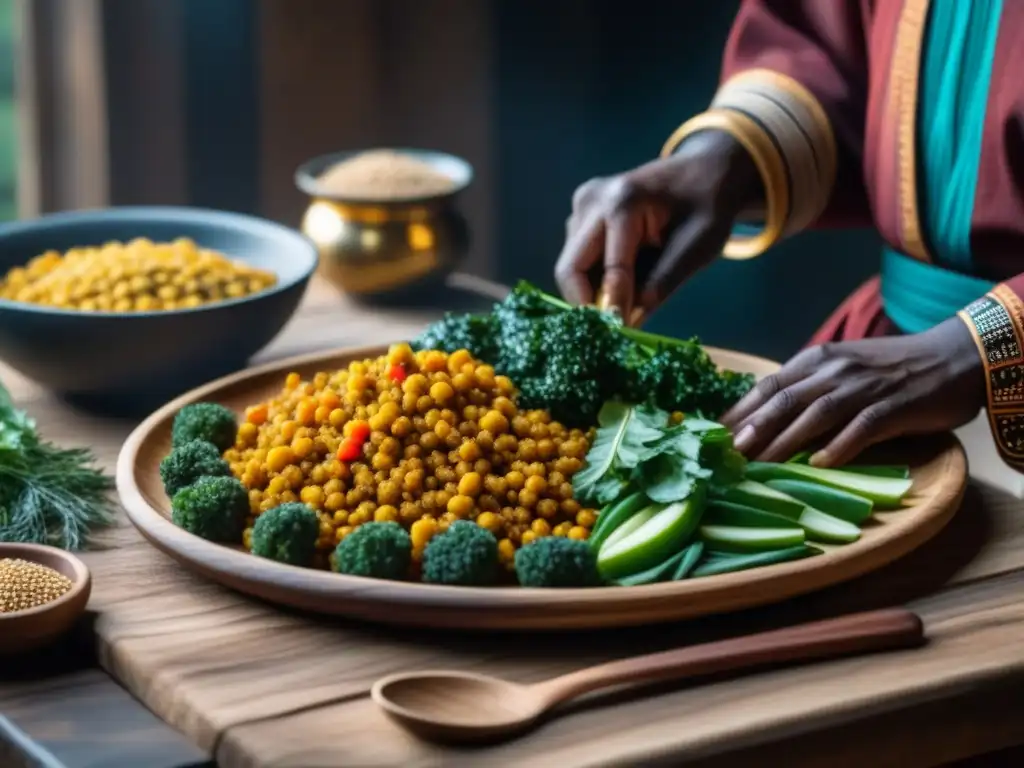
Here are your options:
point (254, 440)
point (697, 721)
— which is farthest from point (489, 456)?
point (697, 721)

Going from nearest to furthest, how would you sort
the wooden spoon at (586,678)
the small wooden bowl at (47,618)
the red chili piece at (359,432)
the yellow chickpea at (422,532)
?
the wooden spoon at (586,678) → the small wooden bowl at (47,618) → the yellow chickpea at (422,532) → the red chili piece at (359,432)

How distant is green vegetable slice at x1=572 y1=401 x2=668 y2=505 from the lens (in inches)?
57.6

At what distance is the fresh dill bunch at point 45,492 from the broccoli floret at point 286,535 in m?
0.27

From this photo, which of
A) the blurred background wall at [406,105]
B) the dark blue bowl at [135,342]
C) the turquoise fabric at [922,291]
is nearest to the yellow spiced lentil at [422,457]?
the dark blue bowl at [135,342]

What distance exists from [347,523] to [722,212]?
2.82 ft

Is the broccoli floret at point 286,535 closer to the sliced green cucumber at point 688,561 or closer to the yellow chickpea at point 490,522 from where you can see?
the yellow chickpea at point 490,522

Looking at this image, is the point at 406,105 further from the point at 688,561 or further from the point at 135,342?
the point at 688,561

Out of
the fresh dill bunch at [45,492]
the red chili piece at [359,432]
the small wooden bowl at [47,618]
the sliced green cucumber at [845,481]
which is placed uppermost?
the red chili piece at [359,432]

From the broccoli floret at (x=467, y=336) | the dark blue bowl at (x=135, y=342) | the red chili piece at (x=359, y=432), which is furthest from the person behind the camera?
the dark blue bowl at (x=135, y=342)

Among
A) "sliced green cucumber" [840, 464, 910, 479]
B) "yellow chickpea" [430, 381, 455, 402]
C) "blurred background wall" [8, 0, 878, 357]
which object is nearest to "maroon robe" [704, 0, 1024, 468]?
"sliced green cucumber" [840, 464, 910, 479]

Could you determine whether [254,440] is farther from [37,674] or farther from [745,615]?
[745,615]

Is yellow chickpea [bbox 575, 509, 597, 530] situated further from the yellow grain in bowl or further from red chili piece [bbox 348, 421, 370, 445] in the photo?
the yellow grain in bowl

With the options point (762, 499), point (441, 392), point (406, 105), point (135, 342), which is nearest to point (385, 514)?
point (441, 392)

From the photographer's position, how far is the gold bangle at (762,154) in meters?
2.07
